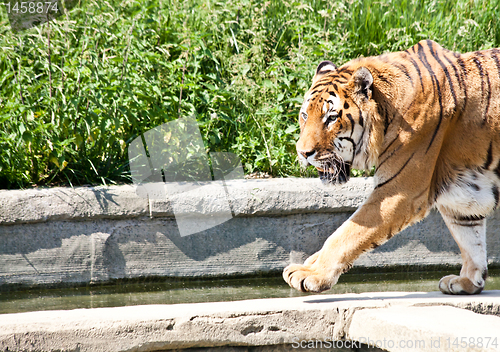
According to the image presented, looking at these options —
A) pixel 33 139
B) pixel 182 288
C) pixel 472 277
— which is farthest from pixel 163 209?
pixel 472 277

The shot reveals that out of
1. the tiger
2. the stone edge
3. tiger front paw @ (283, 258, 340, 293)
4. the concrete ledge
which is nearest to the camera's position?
the concrete ledge

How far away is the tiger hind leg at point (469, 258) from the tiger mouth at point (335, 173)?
747mm

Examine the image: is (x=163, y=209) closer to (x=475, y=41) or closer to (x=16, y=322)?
(x=16, y=322)

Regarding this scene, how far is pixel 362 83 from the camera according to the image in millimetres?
2543

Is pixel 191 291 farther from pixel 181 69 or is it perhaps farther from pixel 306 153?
pixel 181 69

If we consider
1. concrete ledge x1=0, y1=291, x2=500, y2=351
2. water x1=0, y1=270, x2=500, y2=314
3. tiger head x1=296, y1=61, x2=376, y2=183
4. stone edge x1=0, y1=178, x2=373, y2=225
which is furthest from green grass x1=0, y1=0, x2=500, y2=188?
concrete ledge x1=0, y1=291, x2=500, y2=351

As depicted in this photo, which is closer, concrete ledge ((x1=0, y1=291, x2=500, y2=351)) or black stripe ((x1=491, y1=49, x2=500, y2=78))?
concrete ledge ((x1=0, y1=291, x2=500, y2=351))

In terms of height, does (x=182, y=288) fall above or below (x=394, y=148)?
below

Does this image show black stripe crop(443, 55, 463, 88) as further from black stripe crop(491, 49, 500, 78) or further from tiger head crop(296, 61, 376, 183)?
tiger head crop(296, 61, 376, 183)

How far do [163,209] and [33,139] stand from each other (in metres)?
1.18

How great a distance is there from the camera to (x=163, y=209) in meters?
3.74

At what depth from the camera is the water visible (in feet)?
10.4

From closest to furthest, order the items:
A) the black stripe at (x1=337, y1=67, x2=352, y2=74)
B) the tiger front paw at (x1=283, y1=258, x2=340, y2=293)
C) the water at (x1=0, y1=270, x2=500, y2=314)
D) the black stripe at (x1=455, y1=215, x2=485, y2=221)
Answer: the tiger front paw at (x1=283, y1=258, x2=340, y2=293) → the black stripe at (x1=337, y1=67, x2=352, y2=74) → the black stripe at (x1=455, y1=215, x2=485, y2=221) → the water at (x1=0, y1=270, x2=500, y2=314)

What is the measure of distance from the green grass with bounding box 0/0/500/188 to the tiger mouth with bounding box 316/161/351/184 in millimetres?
1744
